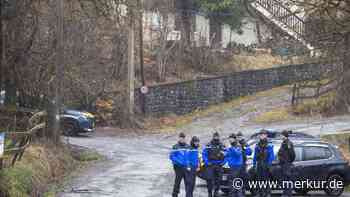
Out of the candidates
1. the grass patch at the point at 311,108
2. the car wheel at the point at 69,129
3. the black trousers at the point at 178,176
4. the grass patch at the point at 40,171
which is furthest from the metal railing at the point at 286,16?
the grass patch at the point at 311,108

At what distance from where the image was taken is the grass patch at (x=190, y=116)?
42.0m

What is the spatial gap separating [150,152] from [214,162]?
12832 millimetres

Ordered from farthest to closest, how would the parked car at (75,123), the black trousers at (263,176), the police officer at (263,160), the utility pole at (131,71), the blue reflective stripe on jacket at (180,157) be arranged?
the utility pole at (131,71)
the parked car at (75,123)
the black trousers at (263,176)
the police officer at (263,160)
the blue reflective stripe on jacket at (180,157)

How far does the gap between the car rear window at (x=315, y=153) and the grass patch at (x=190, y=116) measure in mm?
20577

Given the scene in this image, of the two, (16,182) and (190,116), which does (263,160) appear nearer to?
(16,182)

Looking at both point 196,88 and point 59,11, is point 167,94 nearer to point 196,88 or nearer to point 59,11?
point 196,88

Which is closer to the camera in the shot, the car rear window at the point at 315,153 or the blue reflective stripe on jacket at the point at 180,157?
the blue reflective stripe on jacket at the point at 180,157

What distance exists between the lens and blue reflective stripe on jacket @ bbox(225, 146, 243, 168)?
18.6m

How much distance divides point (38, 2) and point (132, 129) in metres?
17.0

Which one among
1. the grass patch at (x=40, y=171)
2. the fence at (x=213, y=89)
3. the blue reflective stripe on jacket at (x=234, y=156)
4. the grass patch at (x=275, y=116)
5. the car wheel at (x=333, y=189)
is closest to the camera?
the grass patch at (x=40, y=171)

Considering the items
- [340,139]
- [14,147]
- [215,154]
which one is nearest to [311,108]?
[340,139]

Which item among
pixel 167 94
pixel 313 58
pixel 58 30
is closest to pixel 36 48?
pixel 58 30

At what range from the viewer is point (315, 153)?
2066cm

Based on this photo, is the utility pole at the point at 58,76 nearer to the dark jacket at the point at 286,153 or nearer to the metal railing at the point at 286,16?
the metal railing at the point at 286,16
